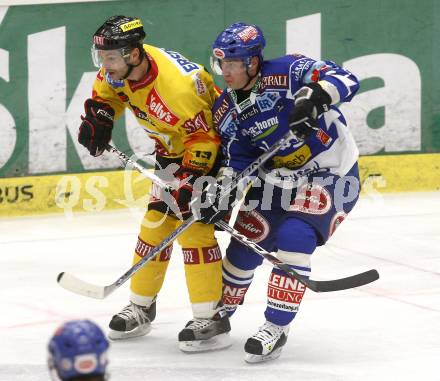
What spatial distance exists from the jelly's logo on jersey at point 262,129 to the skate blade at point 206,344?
738 mm

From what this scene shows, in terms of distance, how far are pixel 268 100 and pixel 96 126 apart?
69 cm

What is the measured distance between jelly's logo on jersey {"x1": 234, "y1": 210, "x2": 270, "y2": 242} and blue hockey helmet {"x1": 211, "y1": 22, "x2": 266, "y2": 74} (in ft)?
1.83

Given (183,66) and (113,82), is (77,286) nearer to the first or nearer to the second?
(113,82)

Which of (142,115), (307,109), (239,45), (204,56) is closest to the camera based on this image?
(307,109)

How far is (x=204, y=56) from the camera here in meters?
7.12

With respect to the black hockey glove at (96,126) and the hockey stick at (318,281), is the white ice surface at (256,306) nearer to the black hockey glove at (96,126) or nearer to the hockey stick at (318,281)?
the hockey stick at (318,281)

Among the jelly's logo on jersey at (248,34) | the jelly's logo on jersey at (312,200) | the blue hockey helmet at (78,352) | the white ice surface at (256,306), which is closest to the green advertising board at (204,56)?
the white ice surface at (256,306)

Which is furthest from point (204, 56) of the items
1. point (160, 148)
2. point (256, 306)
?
point (160, 148)

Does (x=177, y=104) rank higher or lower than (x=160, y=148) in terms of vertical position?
higher

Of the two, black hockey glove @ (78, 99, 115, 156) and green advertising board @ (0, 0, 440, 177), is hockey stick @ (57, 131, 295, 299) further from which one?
green advertising board @ (0, 0, 440, 177)

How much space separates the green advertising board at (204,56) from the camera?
6.73m

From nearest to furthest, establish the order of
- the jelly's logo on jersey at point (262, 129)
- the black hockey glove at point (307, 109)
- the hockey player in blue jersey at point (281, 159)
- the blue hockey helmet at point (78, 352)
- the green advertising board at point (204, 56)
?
the blue hockey helmet at point (78, 352)
the black hockey glove at point (307, 109)
the hockey player in blue jersey at point (281, 159)
the jelly's logo on jersey at point (262, 129)
the green advertising board at point (204, 56)

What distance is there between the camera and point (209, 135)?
154 inches

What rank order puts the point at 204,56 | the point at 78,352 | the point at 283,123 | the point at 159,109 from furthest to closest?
the point at 204,56, the point at 159,109, the point at 283,123, the point at 78,352
